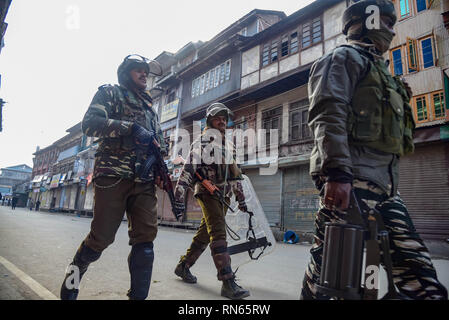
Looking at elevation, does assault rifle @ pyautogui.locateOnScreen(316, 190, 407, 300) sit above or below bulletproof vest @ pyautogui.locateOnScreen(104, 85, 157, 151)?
below

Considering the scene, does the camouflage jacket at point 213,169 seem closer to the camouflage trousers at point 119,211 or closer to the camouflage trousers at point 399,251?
the camouflage trousers at point 119,211

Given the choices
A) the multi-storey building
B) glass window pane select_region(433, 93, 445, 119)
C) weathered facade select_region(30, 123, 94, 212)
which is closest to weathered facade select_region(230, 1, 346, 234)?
glass window pane select_region(433, 93, 445, 119)

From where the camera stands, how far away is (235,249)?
3174mm

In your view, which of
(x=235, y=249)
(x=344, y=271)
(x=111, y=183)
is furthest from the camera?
Result: (x=235, y=249)

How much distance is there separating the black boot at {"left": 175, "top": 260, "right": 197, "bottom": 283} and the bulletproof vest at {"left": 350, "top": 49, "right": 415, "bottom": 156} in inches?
90.0

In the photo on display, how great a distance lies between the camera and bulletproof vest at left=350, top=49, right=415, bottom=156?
5.43ft

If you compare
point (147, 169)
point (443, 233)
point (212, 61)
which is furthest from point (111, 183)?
point (212, 61)

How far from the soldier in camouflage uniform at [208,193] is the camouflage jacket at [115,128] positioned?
2.31 feet

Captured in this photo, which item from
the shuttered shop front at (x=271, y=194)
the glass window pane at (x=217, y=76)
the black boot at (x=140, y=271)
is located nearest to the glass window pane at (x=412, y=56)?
the shuttered shop front at (x=271, y=194)

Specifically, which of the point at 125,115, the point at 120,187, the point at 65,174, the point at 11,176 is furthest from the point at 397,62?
the point at 11,176

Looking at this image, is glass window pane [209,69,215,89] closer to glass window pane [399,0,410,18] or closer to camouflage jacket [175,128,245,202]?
glass window pane [399,0,410,18]

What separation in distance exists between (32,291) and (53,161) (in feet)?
167

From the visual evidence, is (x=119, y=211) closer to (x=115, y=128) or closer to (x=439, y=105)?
(x=115, y=128)

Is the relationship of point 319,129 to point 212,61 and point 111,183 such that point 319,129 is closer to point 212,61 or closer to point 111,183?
point 111,183
